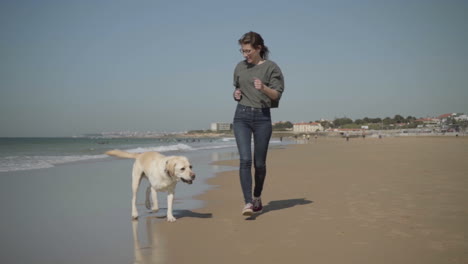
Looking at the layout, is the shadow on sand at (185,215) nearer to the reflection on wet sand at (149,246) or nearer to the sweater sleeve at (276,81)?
the reflection on wet sand at (149,246)

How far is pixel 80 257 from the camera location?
3129mm

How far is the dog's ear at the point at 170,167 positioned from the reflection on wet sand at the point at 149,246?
0.66 meters

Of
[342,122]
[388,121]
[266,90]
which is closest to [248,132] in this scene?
[266,90]

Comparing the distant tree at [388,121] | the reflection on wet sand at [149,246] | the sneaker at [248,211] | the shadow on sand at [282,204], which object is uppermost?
the distant tree at [388,121]

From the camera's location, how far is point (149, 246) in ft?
11.4

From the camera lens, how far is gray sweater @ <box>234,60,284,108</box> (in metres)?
4.61

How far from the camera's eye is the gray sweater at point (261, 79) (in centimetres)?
461

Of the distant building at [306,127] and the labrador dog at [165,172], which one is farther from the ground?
the distant building at [306,127]

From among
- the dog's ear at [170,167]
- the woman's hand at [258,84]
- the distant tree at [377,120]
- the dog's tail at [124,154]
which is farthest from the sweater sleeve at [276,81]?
the distant tree at [377,120]

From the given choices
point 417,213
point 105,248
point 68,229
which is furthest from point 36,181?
point 417,213

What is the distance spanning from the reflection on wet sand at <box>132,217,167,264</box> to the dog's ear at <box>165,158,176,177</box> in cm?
66

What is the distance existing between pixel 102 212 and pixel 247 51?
300cm

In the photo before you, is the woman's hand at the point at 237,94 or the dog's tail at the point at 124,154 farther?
the dog's tail at the point at 124,154

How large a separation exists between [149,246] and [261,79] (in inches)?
94.4
